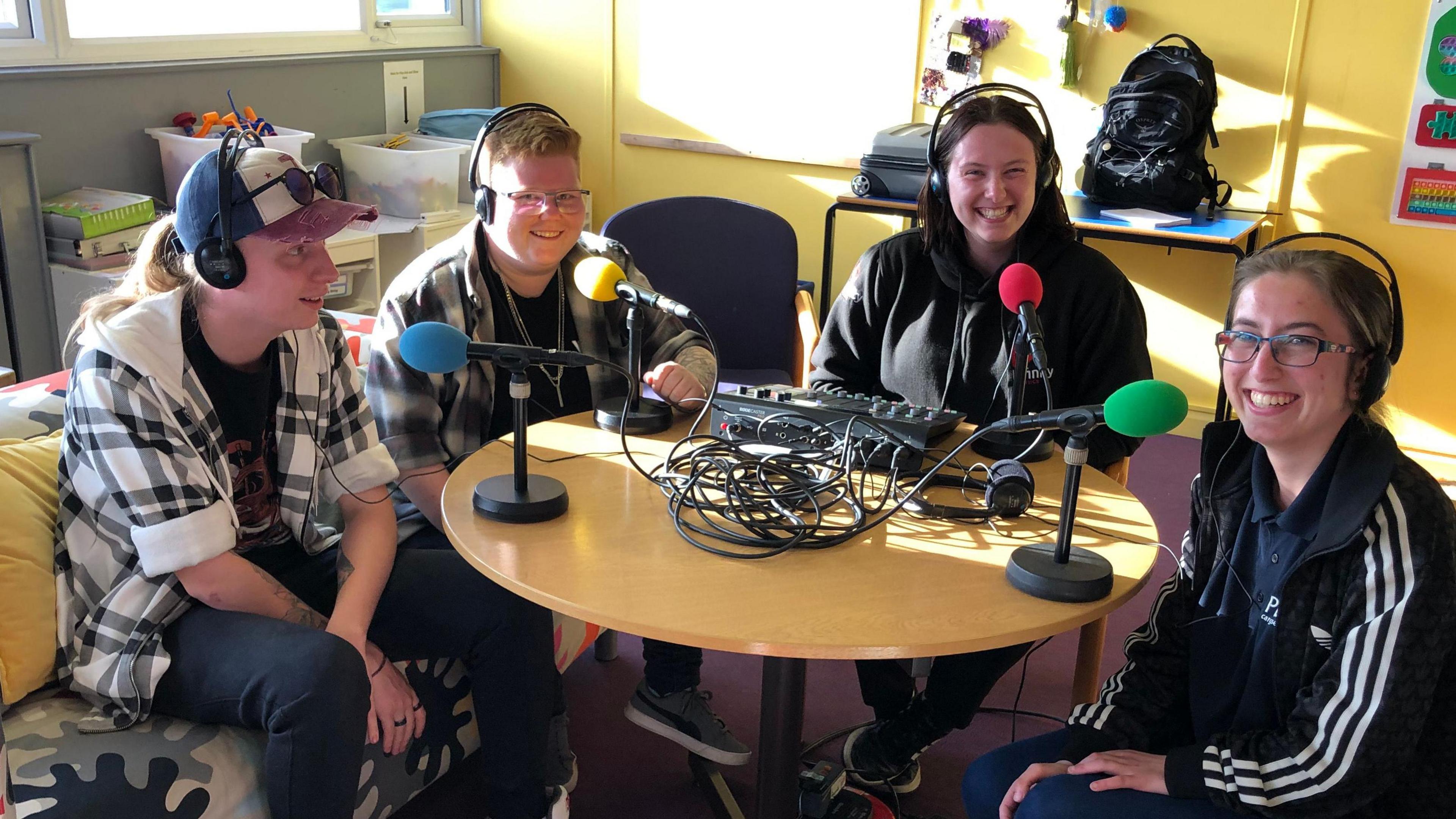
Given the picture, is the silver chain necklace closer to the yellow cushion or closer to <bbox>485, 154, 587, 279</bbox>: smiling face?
<bbox>485, 154, 587, 279</bbox>: smiling face

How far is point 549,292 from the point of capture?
211 cm

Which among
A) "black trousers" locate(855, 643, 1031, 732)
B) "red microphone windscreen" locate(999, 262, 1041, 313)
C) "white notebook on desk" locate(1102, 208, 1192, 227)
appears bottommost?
"black trousers" locate(855, 643, 1031, 732)

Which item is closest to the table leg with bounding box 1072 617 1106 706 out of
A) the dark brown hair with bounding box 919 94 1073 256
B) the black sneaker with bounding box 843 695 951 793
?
the black sneaker with bounding box 843 695 951 793

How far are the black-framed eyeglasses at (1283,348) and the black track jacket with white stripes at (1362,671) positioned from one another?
102 millimetres

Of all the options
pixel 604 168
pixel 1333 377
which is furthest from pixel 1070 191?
pixel 1333 377

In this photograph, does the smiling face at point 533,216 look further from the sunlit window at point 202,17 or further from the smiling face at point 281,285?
the sunlit window at point 202,17

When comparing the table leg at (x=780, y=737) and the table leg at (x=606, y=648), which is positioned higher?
the table leg at (x=780, y=737)

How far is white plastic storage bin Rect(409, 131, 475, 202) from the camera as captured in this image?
4.05m

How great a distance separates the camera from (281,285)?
1558 mm

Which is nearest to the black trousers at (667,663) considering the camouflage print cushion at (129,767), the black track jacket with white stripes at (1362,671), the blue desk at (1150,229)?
the camouflage print cushion at (129,767)

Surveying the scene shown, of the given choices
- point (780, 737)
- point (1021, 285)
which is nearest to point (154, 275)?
point (780, 737)

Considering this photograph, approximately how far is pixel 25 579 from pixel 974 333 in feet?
5.04

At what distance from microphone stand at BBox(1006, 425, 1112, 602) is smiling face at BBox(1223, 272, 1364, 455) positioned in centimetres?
21

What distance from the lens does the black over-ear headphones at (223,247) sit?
4.93ft
